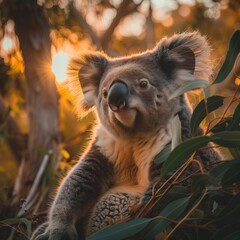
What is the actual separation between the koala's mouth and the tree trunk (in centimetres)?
178

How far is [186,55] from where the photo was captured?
3250mm

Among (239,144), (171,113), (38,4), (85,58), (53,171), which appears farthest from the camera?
(38,4)

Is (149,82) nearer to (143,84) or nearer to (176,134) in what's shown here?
(143,84)

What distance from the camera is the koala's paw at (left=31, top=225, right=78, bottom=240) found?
273 cm

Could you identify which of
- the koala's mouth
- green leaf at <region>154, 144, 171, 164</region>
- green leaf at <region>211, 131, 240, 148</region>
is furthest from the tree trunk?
green leaf at <region>211, 131, 240, 148</region>

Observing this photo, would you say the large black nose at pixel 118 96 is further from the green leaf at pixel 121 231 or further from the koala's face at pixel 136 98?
the green leaf at pixel 121 231

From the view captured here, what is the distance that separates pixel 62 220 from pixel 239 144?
1341 millimetres

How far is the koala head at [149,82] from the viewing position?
2959mm

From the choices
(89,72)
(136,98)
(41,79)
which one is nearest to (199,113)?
(136,98)

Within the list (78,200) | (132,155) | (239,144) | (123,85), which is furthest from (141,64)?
(239,144)

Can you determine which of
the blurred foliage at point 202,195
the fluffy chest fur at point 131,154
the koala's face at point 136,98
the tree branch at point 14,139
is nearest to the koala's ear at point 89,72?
the koala's face at point 136,98

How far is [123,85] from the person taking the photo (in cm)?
289

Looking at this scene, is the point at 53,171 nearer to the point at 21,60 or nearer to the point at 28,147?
the point at 28,147

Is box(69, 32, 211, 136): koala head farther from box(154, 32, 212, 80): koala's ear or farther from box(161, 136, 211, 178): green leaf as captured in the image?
box(161, 136, 211, 178): green leaf
